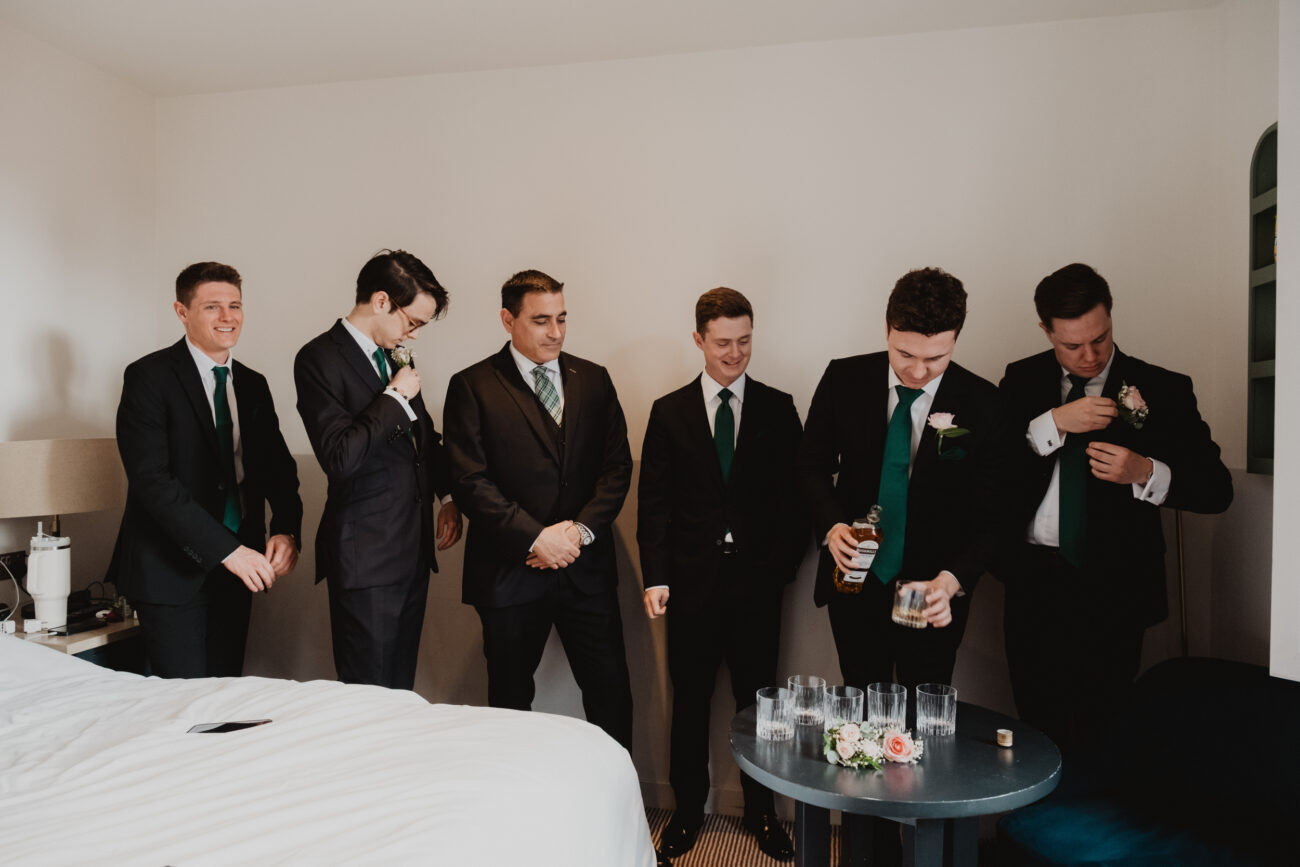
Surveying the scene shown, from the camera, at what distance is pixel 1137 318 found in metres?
2.91

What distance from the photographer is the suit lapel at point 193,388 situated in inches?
104

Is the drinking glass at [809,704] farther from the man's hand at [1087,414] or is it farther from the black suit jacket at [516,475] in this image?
the man's hand at [1087,414]

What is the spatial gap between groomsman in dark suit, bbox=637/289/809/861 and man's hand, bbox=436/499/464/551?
2.30 feet

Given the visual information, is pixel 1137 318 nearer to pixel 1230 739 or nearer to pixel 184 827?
pixel 1230 739

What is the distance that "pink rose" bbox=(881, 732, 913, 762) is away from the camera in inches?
69.5

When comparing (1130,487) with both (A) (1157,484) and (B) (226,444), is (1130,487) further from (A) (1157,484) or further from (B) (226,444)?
(B) (226,444)

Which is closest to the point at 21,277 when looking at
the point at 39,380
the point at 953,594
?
the point at 39,380

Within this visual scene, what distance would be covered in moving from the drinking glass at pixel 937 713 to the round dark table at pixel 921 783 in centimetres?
3

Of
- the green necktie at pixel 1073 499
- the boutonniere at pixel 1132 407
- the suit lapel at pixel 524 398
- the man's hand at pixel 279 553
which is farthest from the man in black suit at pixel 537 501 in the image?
the boutonniere at pixel 1132 407

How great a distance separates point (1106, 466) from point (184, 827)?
2.35m

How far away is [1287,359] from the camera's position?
1517 mm

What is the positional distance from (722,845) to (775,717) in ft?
3.93

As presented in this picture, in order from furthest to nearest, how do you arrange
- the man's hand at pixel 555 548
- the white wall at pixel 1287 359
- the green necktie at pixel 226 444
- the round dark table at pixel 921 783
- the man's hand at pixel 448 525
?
the man's hand at pixel 448 525 → the green necktie at pixel 226 444 → the man's hand at pixel 555 548 → the round dark table at pixel 921 783 → the white wall at pixel 1287 359

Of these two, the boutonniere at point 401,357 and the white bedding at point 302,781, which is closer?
the white bedding at point 302,781
